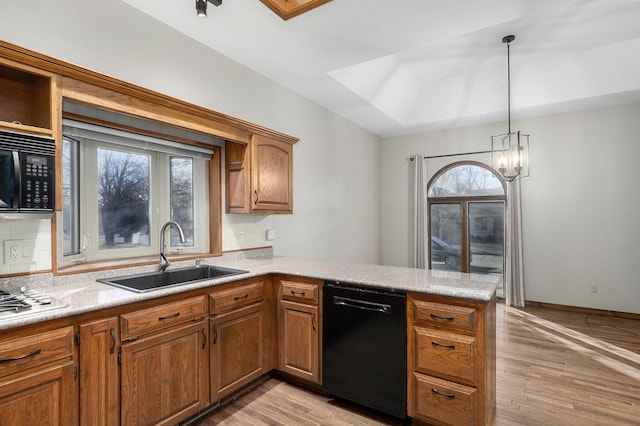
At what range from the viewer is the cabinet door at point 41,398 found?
134cm

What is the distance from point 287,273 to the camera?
2.55m

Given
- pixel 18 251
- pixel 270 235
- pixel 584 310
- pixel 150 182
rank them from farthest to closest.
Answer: pixel 584 310 → pixel 270 235 → pixel 150 182 → pixel 18 251

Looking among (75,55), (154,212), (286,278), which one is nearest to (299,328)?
(286,278)

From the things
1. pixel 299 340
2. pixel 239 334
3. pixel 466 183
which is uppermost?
pixel 466 183

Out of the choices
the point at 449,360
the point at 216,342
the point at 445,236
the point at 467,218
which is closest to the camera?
the point at 449,360

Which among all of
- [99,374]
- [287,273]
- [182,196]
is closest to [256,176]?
[182,196]

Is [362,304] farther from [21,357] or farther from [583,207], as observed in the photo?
[583,207]

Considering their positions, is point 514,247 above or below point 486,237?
below

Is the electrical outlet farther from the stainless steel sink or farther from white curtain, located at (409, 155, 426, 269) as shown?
white curtain, located at (409, 155, 426, 269)

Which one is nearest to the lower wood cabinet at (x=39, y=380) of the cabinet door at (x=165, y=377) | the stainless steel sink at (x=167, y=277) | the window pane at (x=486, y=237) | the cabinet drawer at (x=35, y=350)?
the cabinet drawer at (x=35, y=350)

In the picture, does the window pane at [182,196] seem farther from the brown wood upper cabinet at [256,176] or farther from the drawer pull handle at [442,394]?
the drawer pull handle at [442,394]

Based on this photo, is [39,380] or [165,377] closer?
[39,380]

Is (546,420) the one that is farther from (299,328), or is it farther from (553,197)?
(553,197)

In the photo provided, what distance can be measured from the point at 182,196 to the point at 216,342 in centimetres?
135
